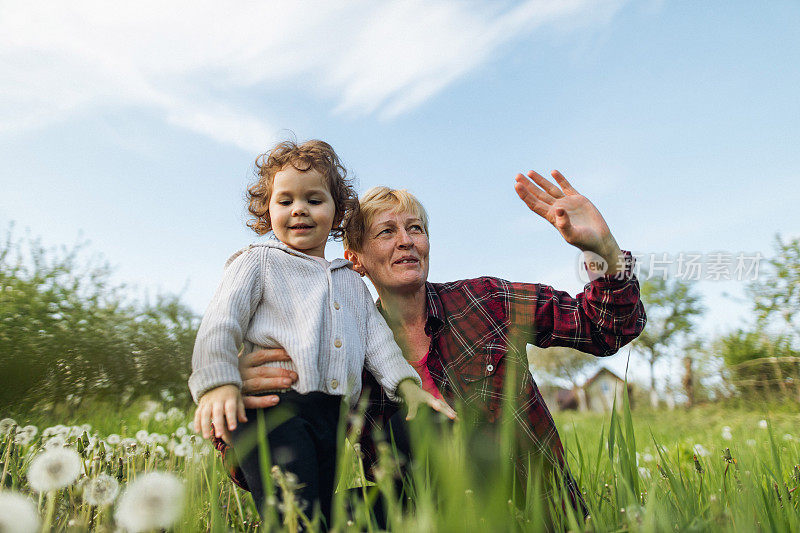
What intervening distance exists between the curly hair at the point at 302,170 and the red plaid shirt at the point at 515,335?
0.83 m

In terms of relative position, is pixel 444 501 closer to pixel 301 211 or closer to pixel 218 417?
pixel 218 417

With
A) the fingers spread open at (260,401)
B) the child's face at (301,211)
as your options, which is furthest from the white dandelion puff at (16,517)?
the child's face at (301,211)

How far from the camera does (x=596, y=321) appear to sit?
3.35m

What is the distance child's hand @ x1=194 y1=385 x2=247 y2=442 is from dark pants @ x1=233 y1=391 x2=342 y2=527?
0.10 m

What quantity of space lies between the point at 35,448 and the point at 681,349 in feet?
133

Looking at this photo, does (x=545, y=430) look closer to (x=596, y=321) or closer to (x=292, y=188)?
(x=596, y=321)

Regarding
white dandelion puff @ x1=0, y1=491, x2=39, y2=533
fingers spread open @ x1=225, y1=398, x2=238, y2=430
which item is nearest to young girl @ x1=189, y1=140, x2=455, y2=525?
fingers spread open @ x1=225, y1=398, x2=238, y2=430

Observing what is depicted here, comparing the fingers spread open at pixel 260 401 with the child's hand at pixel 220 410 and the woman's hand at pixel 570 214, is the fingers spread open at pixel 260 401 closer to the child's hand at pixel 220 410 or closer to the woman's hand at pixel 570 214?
the child's hand at pixel 220 410

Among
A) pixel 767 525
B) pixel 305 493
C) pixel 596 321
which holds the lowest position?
pixel 767 525

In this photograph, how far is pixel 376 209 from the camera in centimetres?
386

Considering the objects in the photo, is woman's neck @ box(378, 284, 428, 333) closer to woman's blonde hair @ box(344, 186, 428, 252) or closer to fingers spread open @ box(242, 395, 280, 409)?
woman's blonde hair @ box(344, 186, 428, 252)

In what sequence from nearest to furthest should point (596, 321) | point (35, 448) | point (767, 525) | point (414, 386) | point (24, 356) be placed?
point (767, 525) < point (414, 386) < point (596, 321) < point (35, 448) < point (24, 356)

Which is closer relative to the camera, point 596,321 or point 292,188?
point 292,188

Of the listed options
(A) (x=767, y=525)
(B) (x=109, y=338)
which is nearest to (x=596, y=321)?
(A) (x=767, y=525)
